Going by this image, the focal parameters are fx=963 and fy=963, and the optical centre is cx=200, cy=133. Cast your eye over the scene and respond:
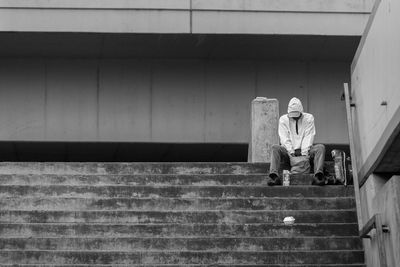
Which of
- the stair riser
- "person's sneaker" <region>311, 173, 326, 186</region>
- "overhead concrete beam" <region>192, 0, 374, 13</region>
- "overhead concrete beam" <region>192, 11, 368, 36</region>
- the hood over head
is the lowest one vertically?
the stair riser

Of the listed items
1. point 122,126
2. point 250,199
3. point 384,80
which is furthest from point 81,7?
point 384,80

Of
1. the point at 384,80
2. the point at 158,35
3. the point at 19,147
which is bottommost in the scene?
the point at 384,80

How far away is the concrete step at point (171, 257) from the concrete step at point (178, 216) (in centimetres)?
93

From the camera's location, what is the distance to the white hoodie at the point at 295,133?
13.1 meters

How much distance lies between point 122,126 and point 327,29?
178 inches

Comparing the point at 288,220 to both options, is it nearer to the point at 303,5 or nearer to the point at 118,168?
the point at 118,168

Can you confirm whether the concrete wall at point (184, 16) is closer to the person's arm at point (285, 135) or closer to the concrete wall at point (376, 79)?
the person's arm at point (285, 135)

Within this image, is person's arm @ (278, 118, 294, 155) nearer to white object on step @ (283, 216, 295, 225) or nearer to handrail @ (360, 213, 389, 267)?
white object on step @ (283, 216, 295, 225)

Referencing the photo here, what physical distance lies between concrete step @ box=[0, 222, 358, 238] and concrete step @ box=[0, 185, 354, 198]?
98 cm

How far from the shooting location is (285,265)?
9.97 m

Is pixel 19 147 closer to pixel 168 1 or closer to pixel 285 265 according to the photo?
pixel 168 1

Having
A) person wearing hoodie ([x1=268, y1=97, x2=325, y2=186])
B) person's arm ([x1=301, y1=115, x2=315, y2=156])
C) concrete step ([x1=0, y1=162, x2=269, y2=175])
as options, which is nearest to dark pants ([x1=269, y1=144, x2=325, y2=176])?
person wearing hoodie ([x1=268, y1=97, x2=325, y2=186])

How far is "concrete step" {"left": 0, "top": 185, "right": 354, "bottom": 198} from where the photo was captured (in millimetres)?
11695

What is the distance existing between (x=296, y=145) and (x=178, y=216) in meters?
2.75
